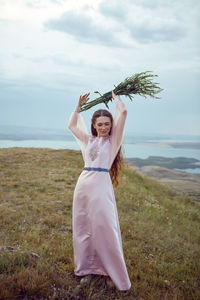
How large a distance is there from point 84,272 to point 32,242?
5.64 feet

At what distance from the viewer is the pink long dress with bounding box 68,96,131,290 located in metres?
3.85

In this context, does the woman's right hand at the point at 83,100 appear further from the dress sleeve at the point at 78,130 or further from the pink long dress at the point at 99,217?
the pink long dress at the point at 99,217

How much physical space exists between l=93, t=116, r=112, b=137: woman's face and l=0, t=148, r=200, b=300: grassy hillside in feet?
7.33

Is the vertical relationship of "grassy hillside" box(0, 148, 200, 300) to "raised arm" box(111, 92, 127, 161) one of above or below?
below

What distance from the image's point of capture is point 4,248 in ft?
13.8

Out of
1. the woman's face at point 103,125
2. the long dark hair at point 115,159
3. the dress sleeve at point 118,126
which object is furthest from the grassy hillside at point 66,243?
the woman's face at point 103,125

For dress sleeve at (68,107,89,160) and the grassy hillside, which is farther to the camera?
dress sleeve at (68,107,89,160)

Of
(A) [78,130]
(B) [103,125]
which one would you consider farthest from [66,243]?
(B) [103,125]

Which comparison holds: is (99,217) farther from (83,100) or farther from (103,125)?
(83,100)

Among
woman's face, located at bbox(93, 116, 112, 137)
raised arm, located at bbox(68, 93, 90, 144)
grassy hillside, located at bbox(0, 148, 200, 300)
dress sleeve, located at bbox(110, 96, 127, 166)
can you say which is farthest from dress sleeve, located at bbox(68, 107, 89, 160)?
grassy hillside, located at bbox(0, 148, 200, 300)

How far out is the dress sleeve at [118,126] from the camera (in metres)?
4.21

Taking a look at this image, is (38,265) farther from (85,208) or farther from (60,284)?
(85,208)

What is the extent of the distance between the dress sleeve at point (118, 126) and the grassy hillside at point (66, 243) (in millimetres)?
1971

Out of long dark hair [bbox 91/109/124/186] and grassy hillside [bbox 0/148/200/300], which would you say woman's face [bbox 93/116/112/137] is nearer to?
long dark hair [bbox 91/109/124/186]
